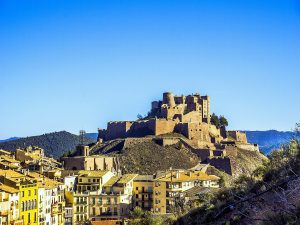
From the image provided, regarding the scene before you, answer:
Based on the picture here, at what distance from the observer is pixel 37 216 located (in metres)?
52.9

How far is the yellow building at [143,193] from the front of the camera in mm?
69750

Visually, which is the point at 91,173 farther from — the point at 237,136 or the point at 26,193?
the point at 237,136

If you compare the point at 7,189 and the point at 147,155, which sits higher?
the point at 147,155

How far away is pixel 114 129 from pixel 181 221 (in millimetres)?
80837

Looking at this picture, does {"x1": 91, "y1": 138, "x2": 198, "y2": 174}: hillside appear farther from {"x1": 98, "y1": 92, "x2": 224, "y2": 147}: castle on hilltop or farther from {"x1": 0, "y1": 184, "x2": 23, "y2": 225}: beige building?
{"x1": 0, "y1": 184, "x2": 23, "y2": 225}: beige building

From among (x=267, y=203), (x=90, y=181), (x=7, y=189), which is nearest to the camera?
(x=267, y=203)

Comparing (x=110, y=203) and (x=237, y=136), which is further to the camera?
(x=237, y=136)

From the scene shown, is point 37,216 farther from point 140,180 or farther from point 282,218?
point 282,218

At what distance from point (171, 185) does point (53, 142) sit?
93.6 metres

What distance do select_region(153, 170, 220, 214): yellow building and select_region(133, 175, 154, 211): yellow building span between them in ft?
4.98

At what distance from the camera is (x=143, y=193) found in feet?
231

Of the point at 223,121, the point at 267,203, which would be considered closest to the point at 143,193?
the point at 223,121

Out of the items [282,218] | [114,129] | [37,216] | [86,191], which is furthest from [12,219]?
[114,129]

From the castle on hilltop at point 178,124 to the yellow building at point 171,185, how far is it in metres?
27.2
